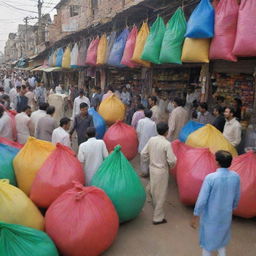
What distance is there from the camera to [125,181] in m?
3.75

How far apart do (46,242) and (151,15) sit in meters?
7.31

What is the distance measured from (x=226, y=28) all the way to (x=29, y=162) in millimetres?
3633

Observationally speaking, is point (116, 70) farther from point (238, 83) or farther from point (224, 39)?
point (224, 39)

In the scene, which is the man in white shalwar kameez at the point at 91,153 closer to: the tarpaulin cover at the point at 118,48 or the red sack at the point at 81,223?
the red sack at the point at 81,223

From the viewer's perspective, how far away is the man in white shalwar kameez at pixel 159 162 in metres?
3.81

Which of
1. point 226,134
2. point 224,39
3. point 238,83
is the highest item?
point 224,39

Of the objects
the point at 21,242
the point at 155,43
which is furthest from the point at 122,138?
the point at 21,242

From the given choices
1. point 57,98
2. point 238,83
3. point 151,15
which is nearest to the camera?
point 238,83

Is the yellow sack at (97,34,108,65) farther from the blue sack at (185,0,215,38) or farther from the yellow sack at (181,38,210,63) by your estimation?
the blue sack at (185,0,215,38)

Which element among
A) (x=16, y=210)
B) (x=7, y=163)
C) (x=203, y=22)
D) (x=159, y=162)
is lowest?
(x=16, y=210)

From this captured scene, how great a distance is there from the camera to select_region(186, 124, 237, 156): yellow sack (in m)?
4.63

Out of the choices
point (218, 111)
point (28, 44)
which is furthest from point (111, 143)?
point (28, 44)

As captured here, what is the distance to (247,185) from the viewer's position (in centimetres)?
379

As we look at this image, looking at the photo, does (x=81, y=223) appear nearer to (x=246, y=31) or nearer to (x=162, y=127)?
(x=162, y=127)
